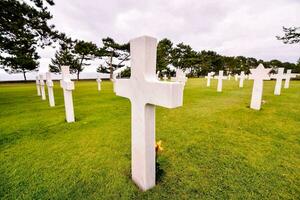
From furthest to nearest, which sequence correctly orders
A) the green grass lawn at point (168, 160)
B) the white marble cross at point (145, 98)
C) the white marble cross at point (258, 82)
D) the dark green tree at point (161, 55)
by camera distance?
the dark green tree at point (161, 55)
the white marble cross at point (258, 82)
the green grass lawn at point (168, 160)
the white marble cross at point (145, 98)

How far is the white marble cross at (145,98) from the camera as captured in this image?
1.54 m

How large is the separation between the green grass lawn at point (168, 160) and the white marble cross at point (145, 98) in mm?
303

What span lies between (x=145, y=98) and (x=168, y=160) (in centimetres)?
144

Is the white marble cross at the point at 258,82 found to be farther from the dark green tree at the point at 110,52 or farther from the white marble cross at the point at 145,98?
the dark green tree at the point at 110,52

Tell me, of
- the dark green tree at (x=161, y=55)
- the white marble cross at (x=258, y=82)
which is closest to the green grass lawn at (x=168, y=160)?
the white marble cross at (x=258, y=82)

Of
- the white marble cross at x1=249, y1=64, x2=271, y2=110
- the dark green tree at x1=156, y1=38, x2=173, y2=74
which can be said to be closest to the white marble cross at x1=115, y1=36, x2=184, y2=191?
the white marble cross at x1=249, y1=64, x2=271, y2=110

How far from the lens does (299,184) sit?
6.79 feet

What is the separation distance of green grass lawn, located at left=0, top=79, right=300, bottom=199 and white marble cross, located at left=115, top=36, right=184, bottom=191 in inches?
11.9

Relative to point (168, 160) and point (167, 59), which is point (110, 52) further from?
point (168, 160)

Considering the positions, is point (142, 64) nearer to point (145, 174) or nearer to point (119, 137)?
point (145, 174)

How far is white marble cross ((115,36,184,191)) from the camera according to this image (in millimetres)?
1540

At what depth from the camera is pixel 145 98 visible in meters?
1.81

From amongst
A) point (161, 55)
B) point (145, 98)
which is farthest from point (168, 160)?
point (161, 55)

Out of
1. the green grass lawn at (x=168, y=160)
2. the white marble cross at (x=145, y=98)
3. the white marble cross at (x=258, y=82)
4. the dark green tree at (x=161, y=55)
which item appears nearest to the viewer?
the white marble cross at (x=145, y=98)
